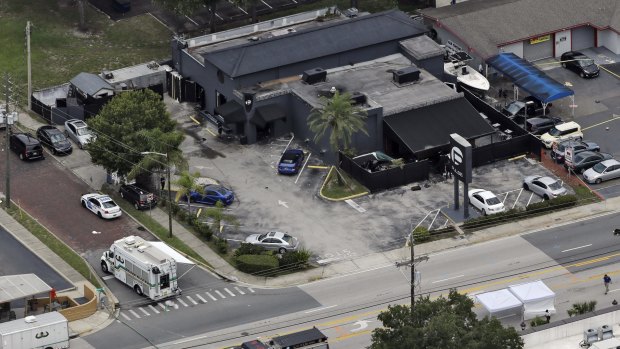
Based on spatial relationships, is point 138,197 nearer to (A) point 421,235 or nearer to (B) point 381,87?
(A) point 421,235

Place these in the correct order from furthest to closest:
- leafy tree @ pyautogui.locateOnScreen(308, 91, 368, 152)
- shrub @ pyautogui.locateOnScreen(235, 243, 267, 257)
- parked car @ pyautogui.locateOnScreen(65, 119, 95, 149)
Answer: parked car @ pyautogui.locateOnScreen(65, 119, 95, 149) < leafy tree @ pyautogui.locateOnScreen(308, 91, 368, 152) < shrub @ pyautogui.locateOnScreen(235, 243, 267, 257)

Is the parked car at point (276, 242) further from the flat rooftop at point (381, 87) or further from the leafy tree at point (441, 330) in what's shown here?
the leafy tree at point (441, 330)

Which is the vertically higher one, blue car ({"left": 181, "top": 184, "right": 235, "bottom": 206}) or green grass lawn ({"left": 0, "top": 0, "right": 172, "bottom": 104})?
green grass lawn ({"left": 0, "top": 0, "right": 172, "bottom": 104})

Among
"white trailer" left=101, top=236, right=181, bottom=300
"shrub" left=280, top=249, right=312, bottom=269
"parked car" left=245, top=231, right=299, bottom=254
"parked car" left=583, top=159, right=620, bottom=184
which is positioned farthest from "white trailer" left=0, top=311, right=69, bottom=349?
"parked car" left=583, top=159, right=620, bottom=184

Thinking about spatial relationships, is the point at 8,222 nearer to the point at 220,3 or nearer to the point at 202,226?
the point at 202,226

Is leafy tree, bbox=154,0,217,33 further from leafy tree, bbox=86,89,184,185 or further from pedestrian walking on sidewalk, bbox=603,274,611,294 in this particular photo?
pedestrian walking on sidewalk, bbox=603,274,611,294

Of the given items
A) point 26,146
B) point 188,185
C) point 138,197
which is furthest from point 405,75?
point 26,146
